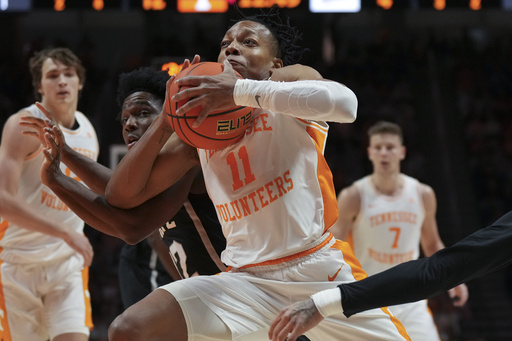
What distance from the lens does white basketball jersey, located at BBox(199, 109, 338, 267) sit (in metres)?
2.86

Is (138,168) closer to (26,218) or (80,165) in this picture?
(80,165)

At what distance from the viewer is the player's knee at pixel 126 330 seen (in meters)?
2.60

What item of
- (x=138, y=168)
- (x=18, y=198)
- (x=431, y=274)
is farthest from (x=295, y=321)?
(x=18, y=198)

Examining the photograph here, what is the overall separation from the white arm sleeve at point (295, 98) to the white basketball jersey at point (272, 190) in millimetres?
250

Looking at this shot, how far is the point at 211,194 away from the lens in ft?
10.0

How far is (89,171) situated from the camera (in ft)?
11.3

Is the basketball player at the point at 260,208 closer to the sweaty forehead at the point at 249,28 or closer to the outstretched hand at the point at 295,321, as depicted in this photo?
the sweaty forehead at the point at 249,28

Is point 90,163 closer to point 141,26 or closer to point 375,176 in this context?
point 375,176

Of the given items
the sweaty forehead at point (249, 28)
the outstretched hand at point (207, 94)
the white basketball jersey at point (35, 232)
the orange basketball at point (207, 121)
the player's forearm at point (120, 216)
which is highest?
the sweaty forehead at point (249, 28)

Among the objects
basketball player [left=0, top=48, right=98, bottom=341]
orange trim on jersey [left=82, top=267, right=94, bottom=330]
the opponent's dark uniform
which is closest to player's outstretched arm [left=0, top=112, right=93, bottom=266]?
basketball player [left=0, top=48, right=98, bottom=341]

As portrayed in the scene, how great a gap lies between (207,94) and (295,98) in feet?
1.10

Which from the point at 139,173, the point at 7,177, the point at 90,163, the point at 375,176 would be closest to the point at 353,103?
the point at 139,173

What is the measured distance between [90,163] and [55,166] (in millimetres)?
168

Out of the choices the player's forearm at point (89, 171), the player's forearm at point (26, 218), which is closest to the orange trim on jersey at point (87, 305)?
the player's forearm at point (26, 218)
